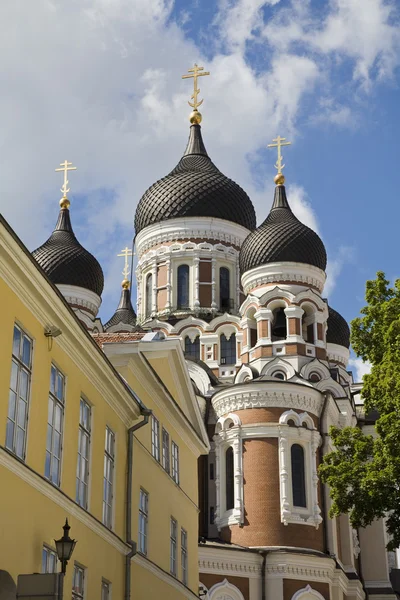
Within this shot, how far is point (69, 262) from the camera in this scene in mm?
41219

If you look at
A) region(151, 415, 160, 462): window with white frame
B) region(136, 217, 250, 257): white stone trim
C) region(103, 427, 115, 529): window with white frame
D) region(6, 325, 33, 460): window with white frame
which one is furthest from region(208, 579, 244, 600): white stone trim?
region(6, 325, 33, 460): window with white frame

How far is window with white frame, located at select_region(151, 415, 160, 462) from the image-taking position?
18.8 metres

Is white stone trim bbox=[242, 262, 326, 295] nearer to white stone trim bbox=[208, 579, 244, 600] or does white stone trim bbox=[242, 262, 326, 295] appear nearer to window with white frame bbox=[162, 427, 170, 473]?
white stone trim bbox=[208, 579, 244, 600]

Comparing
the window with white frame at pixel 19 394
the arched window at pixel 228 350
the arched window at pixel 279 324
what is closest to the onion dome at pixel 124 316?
the arched window at pixel 228 350

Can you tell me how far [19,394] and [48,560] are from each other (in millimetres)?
2297

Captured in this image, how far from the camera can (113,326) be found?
42406mm

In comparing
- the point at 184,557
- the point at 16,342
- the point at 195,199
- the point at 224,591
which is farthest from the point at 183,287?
the point at 16,342

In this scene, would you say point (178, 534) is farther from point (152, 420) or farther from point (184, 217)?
point (184, 217)

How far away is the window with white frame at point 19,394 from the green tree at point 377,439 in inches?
324

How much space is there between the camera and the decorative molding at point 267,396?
1312 inches

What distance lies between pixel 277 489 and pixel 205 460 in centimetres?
315

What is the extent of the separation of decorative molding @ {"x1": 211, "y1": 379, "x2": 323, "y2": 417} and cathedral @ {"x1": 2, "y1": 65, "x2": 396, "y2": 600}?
49 millimetres

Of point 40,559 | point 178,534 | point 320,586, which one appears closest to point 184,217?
point 320,586

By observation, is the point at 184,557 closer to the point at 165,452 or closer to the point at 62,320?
the point at 165,452
